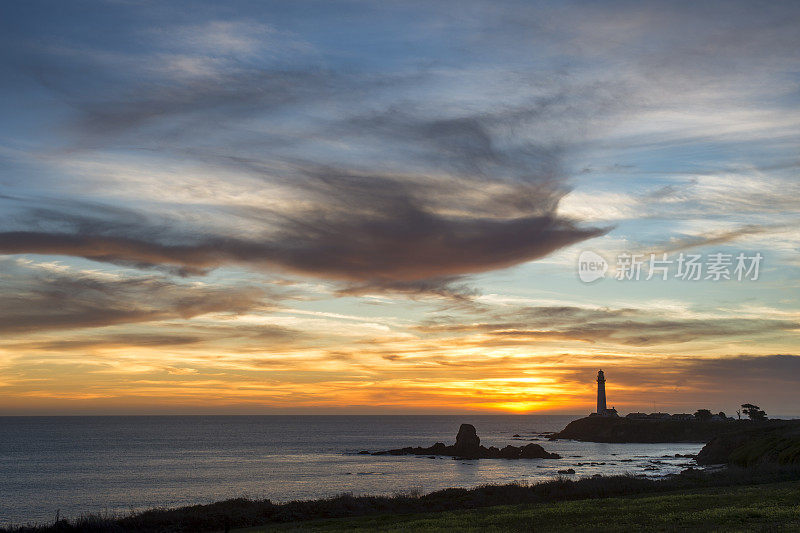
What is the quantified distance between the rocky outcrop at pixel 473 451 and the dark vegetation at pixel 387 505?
7643cm

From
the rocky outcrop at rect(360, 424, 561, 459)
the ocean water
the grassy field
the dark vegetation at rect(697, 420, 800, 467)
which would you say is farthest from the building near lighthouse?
the grassy field

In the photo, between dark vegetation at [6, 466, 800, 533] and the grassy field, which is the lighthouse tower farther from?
the grassy field

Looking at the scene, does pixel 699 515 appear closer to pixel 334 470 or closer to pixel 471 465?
pixel 334 470

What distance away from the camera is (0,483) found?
88375mm

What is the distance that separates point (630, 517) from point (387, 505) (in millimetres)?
19930

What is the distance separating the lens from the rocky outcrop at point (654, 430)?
16288 cm

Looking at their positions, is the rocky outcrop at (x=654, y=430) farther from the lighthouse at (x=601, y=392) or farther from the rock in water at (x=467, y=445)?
the rock in water at (x=467, y=445)

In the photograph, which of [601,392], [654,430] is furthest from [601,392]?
[654,430]

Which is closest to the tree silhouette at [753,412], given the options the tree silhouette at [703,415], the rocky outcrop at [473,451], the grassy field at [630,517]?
the tree silhouette at [703,415]

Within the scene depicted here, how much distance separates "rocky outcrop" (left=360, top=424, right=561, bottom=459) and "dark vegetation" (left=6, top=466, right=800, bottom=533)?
76.4m

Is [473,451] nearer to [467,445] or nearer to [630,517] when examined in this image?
[467,445]

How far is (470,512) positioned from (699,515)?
13489mm

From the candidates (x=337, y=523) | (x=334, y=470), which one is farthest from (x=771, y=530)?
(x=334, y=470)

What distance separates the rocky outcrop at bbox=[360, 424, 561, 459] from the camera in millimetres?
123438
